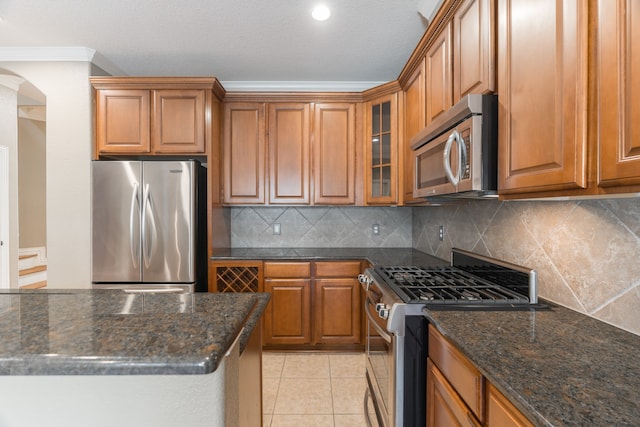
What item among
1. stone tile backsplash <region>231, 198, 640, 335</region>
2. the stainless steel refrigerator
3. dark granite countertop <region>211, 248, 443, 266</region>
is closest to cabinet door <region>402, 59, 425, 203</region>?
stone tile backsplash <region>231, 198, 640, 335</region>

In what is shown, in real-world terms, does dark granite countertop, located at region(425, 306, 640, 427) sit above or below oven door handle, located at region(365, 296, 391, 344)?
above

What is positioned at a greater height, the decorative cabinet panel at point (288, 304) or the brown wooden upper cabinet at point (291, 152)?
the brown wooden upper cabinet at point (291, 152)

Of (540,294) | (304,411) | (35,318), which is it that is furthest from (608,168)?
(304,411)

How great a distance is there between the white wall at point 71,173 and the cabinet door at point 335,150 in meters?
2.00

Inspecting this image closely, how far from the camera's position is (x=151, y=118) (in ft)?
9.48

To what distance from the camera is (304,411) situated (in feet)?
7.14

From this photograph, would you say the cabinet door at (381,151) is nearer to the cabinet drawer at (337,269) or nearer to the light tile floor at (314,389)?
the cabinet drawer at (337,269)

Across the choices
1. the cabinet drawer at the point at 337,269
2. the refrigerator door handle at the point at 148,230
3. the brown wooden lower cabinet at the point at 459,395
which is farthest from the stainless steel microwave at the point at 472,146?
the refrigerator door handle at the point at 148,230

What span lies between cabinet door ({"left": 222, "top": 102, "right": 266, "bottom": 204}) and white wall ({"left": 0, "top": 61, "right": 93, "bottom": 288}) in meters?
1.16

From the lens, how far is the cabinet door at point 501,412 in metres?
0.79

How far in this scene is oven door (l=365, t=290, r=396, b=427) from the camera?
153 cm

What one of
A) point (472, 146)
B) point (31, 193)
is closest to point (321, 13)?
point (472, 146)

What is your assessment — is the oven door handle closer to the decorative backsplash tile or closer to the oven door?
the oven door

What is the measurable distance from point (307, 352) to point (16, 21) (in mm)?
3404
